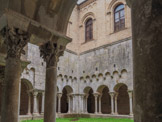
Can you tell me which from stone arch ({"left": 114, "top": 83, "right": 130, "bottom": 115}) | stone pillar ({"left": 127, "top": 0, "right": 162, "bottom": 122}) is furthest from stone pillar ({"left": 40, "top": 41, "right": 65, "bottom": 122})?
stone arch ({"left": 114, "top": 83, "right": 130, "bottom": 115})

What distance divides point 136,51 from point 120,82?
14.4 meters

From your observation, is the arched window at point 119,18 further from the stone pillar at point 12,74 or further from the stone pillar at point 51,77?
the stone pillar at point 12,74

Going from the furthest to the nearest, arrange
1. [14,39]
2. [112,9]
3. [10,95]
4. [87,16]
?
[87,16]
[112,9]
[14,39]
[10,95]

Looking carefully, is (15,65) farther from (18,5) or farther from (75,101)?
(75,101)

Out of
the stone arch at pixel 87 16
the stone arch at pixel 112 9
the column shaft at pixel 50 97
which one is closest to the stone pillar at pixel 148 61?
the column shaft at pixel 50 97

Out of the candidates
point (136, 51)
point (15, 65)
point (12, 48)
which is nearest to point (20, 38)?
point (12, 48)

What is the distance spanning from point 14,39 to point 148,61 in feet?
10.9

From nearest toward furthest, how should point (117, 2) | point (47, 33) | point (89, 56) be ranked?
point (47, 33) < point (117, 2) < point (89, 56)

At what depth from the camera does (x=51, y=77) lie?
4535 mm

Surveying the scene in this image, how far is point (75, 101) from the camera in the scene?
1803cm

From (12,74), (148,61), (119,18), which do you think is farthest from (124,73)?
(148,61)

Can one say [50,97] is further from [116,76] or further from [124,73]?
[116,76]

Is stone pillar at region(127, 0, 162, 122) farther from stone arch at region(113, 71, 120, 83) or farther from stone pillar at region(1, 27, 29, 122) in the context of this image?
stone arch at region(113, 71, 120, 83)

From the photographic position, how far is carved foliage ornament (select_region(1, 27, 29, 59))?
12.9 ft
